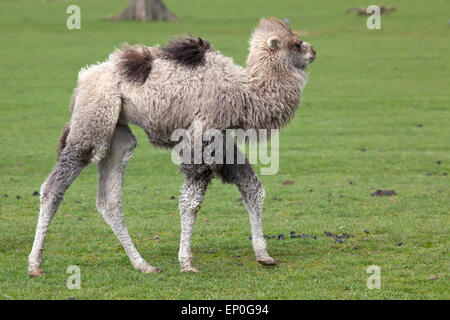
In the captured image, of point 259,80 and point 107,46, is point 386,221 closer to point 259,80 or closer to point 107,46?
point 259,80

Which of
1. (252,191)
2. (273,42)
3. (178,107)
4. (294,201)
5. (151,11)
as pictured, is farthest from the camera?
(151,11)

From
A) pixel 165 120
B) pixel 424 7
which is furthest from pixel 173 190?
pixel 424 7

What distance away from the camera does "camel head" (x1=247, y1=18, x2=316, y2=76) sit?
8.40m

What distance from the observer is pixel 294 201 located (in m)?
12.2

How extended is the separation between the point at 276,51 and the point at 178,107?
1.27 metres

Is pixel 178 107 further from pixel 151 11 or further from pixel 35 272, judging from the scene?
pixel 151 11

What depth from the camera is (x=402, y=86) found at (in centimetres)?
2495

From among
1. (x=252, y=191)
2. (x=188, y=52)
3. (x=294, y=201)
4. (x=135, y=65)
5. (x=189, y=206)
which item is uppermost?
(x=188, y=52)

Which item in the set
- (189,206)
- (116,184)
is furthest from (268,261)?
(116,184)

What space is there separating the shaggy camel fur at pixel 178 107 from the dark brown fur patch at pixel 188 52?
0.01m

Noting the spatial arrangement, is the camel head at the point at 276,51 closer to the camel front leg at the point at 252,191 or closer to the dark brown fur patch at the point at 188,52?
the dark brown fur patch at the point at 188,52

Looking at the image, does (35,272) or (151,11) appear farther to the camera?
(151,11)

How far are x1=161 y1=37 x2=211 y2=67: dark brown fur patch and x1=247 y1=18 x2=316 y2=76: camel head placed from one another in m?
0.59

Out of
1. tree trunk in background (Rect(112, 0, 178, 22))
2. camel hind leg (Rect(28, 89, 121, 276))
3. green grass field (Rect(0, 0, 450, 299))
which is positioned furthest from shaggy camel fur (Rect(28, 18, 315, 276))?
tree trunk in background (Rect(112, 0, 178, 22))
